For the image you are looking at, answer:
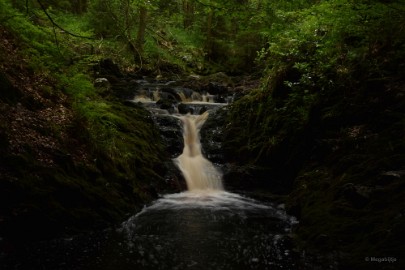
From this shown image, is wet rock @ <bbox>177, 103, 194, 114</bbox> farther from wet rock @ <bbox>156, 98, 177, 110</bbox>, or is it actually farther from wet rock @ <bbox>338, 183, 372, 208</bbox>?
wet rock @ <bbox>338, 183, 372, 208</bbox>

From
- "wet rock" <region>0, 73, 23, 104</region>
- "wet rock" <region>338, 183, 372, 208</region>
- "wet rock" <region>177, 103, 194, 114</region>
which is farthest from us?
"wet rock" <region>177, 103, 194, 114</region>

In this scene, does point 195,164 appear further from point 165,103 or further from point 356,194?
point 356,194

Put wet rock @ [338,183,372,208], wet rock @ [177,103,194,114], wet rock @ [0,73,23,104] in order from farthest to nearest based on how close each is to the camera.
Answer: wet rock @ [177,103,194,114] < wet rock @ [0,73,23,104] < wet rock @ [338,183,372,208]

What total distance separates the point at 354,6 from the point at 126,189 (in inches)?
249

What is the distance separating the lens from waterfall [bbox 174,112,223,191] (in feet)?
33.8

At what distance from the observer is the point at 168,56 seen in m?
22.6

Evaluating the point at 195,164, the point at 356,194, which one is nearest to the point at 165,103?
the point at 195,164

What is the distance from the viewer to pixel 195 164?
36.4 ft

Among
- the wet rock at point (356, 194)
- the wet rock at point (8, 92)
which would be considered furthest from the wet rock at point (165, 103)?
the wet rock at point (356, 194)

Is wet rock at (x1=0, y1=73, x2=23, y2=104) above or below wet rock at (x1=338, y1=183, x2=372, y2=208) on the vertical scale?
above

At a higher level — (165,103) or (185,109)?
(165,103)

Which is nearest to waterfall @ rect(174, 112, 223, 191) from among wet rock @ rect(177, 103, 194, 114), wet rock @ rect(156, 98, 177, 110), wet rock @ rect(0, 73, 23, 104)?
wet rock @ rect(177, 103, 194, 114)

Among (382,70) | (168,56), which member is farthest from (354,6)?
(168,56)

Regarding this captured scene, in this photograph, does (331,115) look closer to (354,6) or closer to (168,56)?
(354,6)
